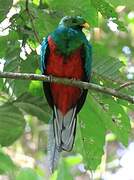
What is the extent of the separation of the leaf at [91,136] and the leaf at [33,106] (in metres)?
0.28

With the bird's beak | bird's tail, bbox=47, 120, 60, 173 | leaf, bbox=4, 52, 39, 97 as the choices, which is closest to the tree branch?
leaf, bbox=4, 52, 39, 97

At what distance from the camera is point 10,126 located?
3309 millimetres

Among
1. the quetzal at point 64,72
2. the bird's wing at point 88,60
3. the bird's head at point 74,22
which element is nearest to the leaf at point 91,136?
the quetzal at point 64,72

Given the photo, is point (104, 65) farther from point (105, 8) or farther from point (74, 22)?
point (74, 22)

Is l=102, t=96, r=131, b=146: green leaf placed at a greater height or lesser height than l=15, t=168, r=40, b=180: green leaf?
greater

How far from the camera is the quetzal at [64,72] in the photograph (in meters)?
3.46

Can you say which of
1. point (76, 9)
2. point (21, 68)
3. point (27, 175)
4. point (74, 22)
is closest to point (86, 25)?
point (74, 22)

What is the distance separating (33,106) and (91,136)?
0.46m

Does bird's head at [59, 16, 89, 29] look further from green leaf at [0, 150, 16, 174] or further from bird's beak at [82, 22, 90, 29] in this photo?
green leaf at [0, 150, 16, 174]

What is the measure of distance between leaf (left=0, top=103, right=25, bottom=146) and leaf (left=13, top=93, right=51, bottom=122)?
0.35ft

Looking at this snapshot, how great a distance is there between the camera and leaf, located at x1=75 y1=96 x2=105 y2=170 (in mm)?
3223

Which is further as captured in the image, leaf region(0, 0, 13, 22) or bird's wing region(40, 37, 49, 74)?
bird's wing region(40, 37, 49, 74)

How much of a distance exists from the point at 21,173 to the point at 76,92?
52.1 inches

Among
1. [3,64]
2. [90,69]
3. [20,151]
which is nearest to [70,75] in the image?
[90,69]
